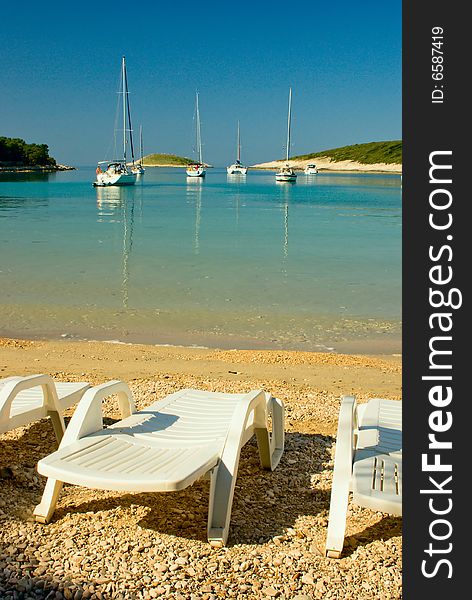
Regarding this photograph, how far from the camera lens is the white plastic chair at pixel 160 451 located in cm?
343

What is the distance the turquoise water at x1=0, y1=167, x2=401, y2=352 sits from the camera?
1174cm

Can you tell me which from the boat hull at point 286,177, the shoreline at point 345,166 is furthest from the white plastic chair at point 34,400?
the shoreline at point 345,166

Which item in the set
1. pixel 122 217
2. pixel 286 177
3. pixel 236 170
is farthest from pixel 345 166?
pixel 122 217

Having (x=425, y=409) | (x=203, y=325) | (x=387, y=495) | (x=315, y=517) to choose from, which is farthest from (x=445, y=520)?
(x=203, y=325)

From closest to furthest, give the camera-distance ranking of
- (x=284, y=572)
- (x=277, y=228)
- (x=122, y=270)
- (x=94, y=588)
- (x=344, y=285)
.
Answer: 1. (x=94, y=588)
2. (x=284, y=572)
3. (x=344, y=285)
4. (x=122, y=270)
5. (x=277, y=228)

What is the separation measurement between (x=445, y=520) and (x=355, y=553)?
179 centimetres

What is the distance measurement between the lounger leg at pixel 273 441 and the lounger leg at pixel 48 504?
54.0 inches

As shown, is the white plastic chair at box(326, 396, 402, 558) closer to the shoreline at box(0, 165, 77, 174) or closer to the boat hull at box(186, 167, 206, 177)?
the boat hull at box(186, 167, 206, 177)

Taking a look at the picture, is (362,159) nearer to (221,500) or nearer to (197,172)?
(197,172)

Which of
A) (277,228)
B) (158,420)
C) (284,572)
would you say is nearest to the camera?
(284,572)

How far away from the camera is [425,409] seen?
6.52ft

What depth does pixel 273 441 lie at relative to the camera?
5.02 meters

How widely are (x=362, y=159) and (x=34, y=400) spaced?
180 m

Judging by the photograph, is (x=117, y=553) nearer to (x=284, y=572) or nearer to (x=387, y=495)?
(x=284, y=572)
